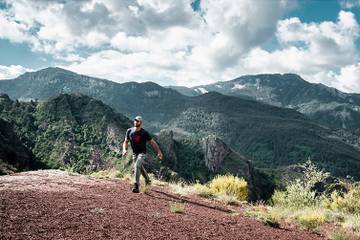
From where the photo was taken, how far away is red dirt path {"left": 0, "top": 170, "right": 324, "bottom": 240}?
898 cm

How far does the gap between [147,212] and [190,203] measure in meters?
2.98

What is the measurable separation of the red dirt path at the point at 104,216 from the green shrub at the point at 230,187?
11.9 ft

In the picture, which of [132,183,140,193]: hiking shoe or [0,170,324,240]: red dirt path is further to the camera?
[132,183,140,193]: hiking shoe

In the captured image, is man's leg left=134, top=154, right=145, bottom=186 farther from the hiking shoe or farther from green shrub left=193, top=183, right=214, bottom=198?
green shrub left=193, top=183, right=214, bottom=198

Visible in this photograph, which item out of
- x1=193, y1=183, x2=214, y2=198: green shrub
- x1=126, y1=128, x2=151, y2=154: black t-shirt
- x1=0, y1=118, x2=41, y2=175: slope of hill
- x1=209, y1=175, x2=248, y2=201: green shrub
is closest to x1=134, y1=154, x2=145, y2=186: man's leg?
x1=126, y1=128, x2=151, y2=154: black t-shirt

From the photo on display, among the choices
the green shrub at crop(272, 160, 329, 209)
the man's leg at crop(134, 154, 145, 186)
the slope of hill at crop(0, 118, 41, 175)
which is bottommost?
the slope of hill at crop(0, 118, 41, 175)

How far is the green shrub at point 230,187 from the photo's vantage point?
18453 mm

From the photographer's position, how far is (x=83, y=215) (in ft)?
33.4

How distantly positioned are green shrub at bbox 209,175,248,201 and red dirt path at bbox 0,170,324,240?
362 centimetres

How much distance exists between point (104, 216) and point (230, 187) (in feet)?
30.9

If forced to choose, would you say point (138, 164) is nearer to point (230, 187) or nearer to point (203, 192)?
point (203, 192)

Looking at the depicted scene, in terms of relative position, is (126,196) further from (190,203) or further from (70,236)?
(70,236)

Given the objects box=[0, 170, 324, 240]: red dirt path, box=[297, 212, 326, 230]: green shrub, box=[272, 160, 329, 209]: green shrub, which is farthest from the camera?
box=[272, 160, 329, 209]: green shrub

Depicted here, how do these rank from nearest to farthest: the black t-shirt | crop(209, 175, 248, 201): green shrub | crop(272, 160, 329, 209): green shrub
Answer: the black t-shirt
crop(209, 175, 248, 201): green shrub
crop(272, 160, 329, 209): green shrub
